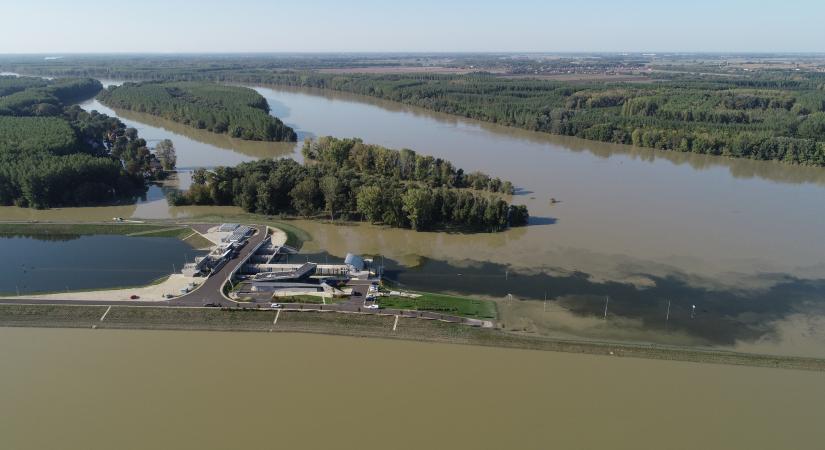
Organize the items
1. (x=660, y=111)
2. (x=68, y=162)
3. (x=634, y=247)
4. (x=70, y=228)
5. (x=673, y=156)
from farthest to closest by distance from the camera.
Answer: (x=660, y=111)
(x=673, y=156)
(x=68, y=162)
(x=70, y=228)
(x=634, y=247)

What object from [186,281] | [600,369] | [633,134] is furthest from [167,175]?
[633,134]

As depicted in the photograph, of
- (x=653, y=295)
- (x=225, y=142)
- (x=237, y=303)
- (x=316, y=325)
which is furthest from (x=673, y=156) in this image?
(x=225, y=142)

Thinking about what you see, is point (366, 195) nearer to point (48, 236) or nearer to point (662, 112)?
point (48, 236)

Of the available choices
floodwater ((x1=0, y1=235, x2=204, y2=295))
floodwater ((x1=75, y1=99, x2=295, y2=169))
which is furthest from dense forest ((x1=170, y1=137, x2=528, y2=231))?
floodwater ((x1=75, y1=99, x2=295, y2=169))

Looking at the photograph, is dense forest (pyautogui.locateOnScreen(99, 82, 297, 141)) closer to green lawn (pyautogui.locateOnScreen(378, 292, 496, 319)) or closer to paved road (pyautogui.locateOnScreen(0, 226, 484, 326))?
paved road (pyautogui.locateOnScreen(0, 226, 484, 326))

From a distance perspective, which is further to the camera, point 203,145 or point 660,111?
point 660,111
